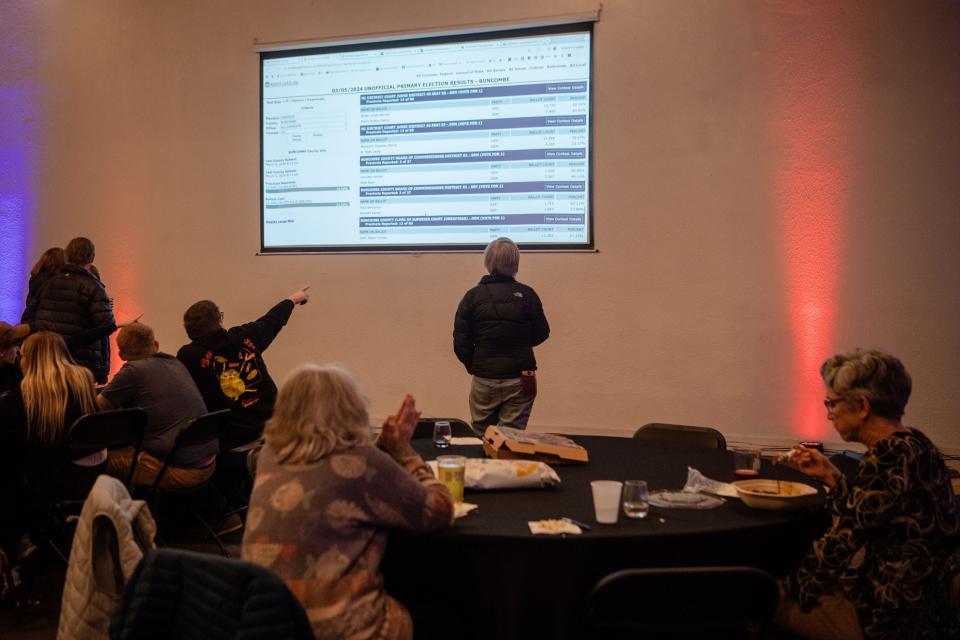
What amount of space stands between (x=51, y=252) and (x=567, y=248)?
126 inches

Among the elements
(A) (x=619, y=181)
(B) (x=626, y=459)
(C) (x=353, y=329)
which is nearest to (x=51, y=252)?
(C) (x=353, y=329)

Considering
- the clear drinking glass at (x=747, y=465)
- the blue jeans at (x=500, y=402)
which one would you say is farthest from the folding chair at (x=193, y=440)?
the clear drinking glass at (x=747, y=465)

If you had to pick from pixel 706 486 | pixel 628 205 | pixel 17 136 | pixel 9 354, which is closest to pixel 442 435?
pixel 706 486

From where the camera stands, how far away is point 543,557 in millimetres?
2016

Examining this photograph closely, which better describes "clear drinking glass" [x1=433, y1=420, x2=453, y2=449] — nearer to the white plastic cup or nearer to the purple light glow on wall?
the white plastic cup

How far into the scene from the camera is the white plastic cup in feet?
6.93

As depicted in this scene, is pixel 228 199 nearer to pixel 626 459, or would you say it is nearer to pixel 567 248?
pixel 567 248

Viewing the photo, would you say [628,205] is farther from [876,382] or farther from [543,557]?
[543,557]

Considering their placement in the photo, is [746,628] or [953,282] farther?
[953,282]

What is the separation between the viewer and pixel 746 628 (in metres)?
1.96

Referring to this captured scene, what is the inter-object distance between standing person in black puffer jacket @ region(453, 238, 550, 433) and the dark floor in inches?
58.5

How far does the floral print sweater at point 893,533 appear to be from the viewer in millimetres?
1979

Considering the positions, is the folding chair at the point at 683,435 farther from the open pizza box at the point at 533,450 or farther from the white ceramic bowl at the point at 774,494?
the white ceramic bowl at the point at 774,494

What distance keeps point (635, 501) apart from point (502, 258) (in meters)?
2.47
